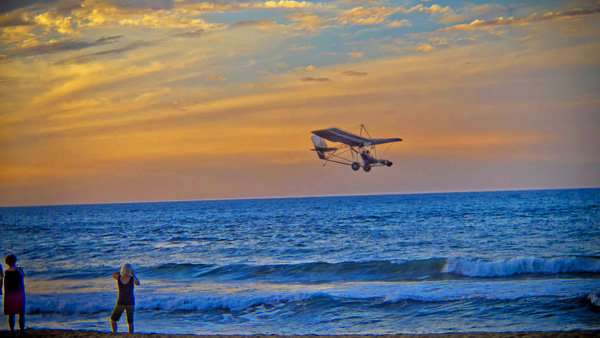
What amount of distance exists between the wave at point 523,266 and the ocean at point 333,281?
0.08m

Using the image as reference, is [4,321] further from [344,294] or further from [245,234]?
[245,234]

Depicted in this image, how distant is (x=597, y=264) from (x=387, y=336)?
1601 cm

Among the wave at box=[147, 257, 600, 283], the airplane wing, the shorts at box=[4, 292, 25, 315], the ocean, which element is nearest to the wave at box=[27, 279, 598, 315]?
the ocean

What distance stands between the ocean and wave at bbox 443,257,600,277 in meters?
0.08

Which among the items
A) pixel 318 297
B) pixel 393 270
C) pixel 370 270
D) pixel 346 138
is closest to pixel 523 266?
pixel 393 270

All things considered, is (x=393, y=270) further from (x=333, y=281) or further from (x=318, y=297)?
(x=318, y=297)

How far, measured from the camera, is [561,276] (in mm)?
21297

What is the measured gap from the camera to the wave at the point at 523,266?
22484 mm

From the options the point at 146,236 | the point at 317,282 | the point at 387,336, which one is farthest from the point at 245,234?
the point at 387,336

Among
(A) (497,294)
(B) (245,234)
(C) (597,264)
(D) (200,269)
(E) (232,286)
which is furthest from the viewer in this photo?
(B) (245,234)

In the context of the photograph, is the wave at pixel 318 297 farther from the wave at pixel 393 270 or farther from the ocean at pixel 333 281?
the wave at pixel 393 270

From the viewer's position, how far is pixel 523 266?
917 inches

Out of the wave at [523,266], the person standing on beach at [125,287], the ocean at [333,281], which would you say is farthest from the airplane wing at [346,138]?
the wave at [523,266]

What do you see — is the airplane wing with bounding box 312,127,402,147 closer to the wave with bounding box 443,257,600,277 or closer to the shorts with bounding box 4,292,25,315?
the shorts with bounding box 4,292,25,315
